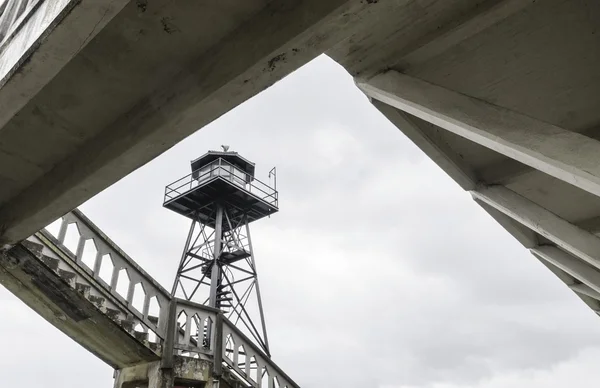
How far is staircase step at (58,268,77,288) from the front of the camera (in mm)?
6146

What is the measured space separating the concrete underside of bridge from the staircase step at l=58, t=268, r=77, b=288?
8.84ft

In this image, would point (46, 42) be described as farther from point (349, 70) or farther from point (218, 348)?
point (218, 348)

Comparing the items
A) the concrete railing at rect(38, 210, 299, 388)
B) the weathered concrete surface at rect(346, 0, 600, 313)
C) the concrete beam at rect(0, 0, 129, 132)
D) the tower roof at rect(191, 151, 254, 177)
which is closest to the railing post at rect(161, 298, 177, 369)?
the concrete railing at rect(38, 210, 299, 388)

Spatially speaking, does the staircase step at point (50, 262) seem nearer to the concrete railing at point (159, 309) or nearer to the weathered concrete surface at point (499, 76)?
the concrete railing at point (159, 309)

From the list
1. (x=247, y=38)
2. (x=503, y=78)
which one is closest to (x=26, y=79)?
(x=247, y=38)

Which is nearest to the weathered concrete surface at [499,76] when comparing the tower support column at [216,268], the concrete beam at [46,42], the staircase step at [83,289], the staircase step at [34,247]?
the concrete beam at [46,42]

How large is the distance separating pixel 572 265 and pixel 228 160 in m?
17.2

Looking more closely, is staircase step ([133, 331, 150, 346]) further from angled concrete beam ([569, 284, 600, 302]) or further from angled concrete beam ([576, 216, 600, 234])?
angled concrete beam ([569, 284, 600, 302])

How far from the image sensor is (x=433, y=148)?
3820 millimetres

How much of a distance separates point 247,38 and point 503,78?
1.71m

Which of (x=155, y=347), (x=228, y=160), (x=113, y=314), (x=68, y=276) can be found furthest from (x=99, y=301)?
(x=228, y=160)

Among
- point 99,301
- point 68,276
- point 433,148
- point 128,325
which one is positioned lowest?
point 433,148

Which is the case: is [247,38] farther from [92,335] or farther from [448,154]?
[92,335]

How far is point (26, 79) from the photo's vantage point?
2580 mm
